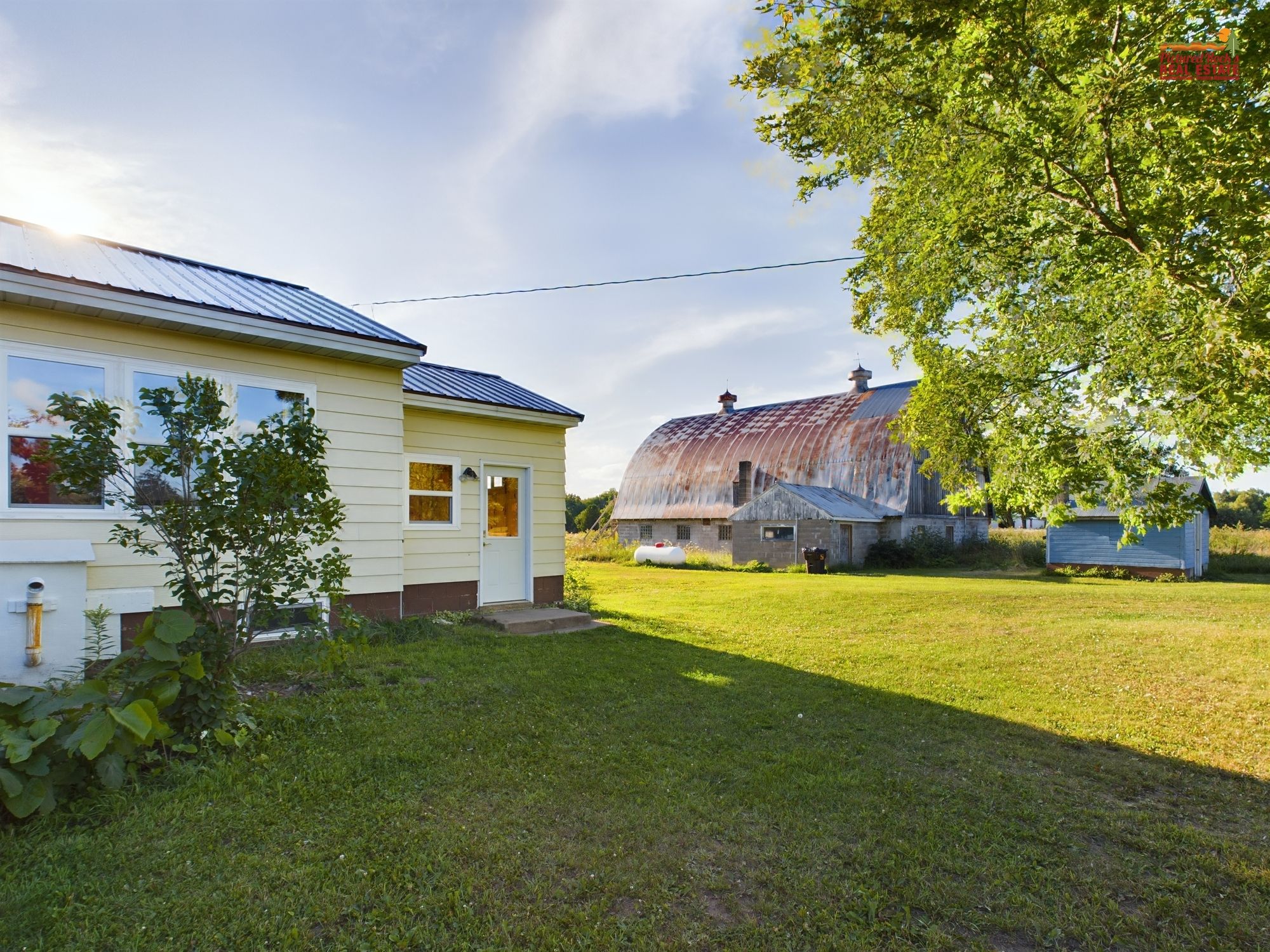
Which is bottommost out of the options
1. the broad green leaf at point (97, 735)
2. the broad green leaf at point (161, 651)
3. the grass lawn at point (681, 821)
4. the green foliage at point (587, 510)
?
the grass lawn at point (681, 821)

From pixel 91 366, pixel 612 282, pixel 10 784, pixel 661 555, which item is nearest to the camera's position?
pixel 10 784

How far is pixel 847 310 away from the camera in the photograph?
32.9 feet

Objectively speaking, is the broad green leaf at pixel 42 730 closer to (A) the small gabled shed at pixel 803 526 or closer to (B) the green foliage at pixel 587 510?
(A) the small gabled shed at pixel 803 526

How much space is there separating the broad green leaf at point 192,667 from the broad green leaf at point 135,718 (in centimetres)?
38

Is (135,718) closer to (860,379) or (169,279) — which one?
(169,279)

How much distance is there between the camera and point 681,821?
136 inches

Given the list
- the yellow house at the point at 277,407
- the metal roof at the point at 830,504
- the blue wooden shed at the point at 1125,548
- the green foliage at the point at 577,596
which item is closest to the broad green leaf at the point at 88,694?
the yellow house at the point at 277,407

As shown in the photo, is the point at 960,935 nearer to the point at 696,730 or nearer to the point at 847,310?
the point at 696,730

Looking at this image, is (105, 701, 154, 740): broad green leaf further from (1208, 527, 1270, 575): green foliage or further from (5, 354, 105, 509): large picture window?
(1208, 527, 1270, 575): green foliage

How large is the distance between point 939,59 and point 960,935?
21.1 feet

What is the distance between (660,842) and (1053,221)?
294 inches

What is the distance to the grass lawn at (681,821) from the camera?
2.60 meters

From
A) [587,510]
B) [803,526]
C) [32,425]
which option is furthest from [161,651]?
[587,510]

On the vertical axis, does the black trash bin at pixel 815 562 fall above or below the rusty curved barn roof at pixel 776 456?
below
